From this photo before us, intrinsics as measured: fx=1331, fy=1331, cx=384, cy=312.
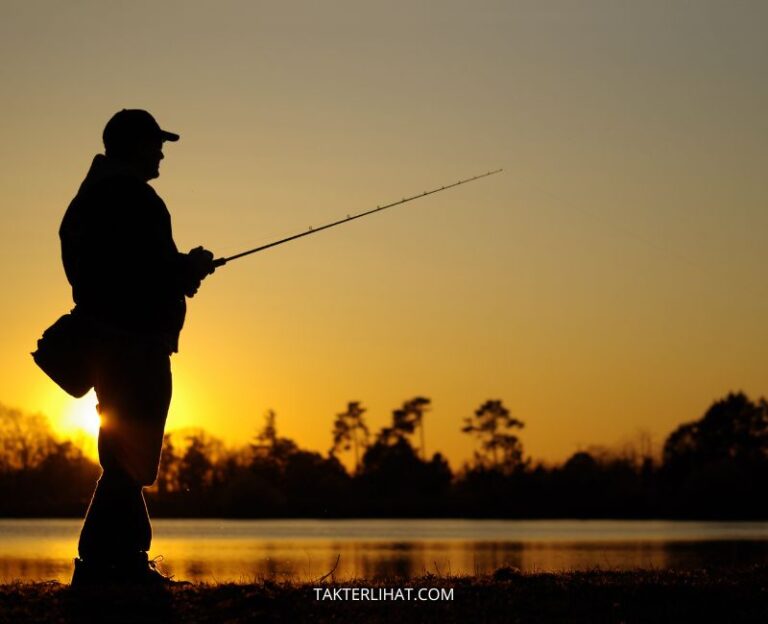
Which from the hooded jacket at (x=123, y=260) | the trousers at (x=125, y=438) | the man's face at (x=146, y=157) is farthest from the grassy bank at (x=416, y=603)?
the man's face at (x=146, y=157)

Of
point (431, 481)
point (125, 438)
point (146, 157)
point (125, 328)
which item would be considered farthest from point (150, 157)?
point (431, 481)

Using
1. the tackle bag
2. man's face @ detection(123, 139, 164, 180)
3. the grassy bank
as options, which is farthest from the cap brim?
the grassy bank

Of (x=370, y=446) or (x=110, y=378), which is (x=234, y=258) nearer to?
(x=110, y=378)

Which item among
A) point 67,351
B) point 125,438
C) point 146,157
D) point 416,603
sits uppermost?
point 146,157

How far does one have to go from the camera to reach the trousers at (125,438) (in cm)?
844

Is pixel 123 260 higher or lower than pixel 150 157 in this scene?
lower

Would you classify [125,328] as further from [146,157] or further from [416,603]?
[416,603]

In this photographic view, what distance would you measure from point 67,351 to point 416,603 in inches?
110

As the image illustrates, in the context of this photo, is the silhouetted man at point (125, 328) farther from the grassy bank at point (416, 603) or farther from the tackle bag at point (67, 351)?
the grassy bank at point (416, 603)

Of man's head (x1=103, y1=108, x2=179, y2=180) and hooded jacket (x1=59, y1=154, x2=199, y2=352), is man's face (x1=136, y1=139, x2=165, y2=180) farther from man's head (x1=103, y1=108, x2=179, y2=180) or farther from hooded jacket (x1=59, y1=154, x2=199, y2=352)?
hooded jacket (x1=59, y1=154, x2=199, y2=352)

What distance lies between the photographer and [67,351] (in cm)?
850

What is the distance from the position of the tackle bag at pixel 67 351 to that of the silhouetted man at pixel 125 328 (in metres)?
0.05

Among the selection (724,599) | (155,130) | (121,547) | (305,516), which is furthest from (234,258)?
(305,516)

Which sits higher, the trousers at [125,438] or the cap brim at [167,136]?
the cap brim at [167,136]
